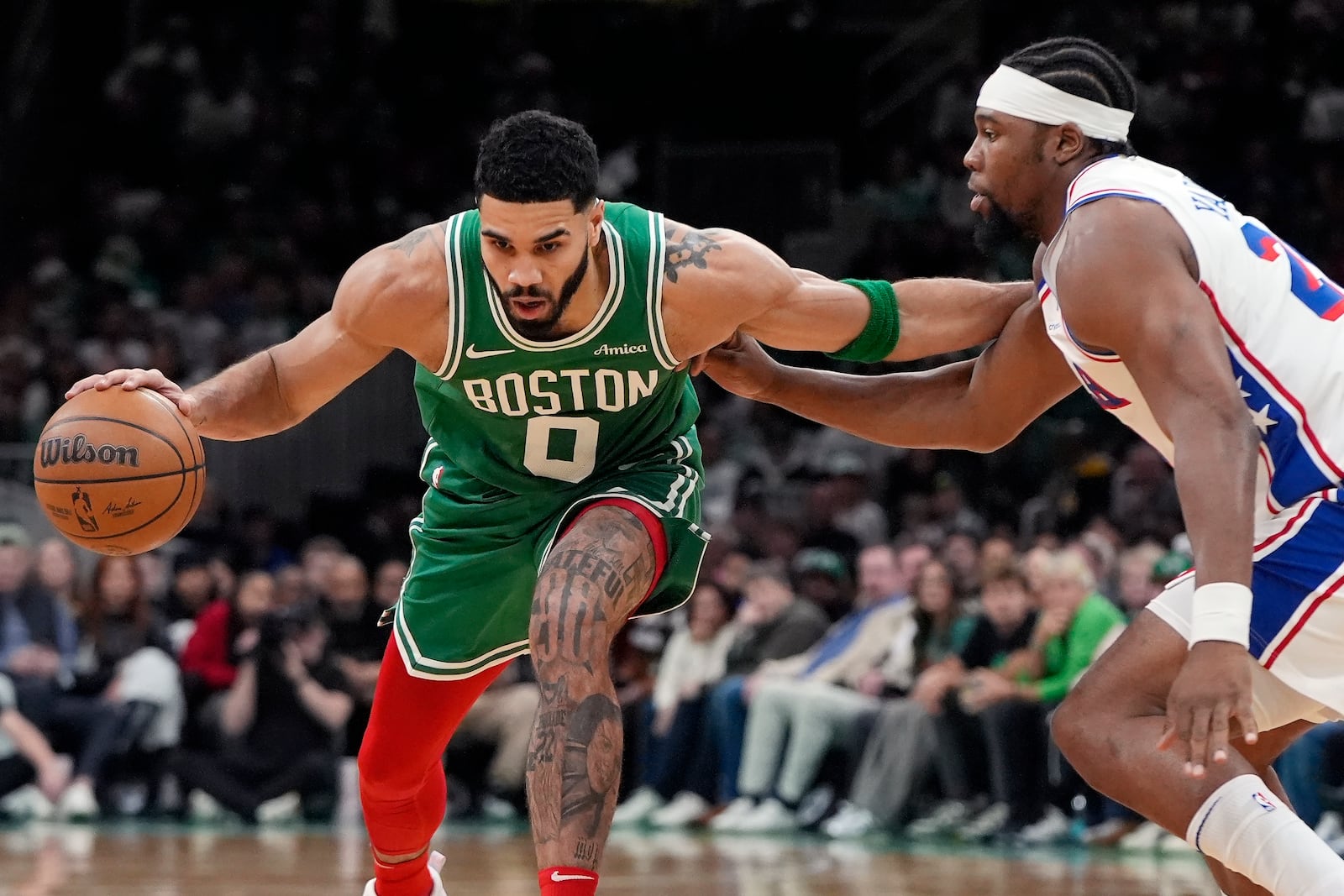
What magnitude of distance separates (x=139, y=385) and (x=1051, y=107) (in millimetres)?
2304

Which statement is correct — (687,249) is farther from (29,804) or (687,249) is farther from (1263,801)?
(29,804)

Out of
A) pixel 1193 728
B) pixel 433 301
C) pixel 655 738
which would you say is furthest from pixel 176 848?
pixel 1193 728

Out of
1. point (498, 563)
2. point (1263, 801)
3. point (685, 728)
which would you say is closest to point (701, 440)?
point (685, 728)

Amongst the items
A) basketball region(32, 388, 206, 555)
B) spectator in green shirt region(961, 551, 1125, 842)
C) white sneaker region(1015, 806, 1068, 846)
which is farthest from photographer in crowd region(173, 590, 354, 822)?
basketball region(32, 388, 206, 555)

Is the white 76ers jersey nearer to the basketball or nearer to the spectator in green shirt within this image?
the basketball

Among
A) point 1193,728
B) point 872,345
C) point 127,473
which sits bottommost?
point 1193,728

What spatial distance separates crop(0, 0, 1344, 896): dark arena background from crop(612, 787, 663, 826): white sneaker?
29 millimetres

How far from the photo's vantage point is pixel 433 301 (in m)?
4.55

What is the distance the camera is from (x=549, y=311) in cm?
446

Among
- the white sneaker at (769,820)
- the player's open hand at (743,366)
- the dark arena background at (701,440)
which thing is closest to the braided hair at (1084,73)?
the dark arena background at (701,440)

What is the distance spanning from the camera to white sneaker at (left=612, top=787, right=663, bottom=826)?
982 cm

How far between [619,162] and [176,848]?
8.79m

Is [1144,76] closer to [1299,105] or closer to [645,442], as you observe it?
[1299,105]

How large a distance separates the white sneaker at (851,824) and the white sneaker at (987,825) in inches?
18.2
